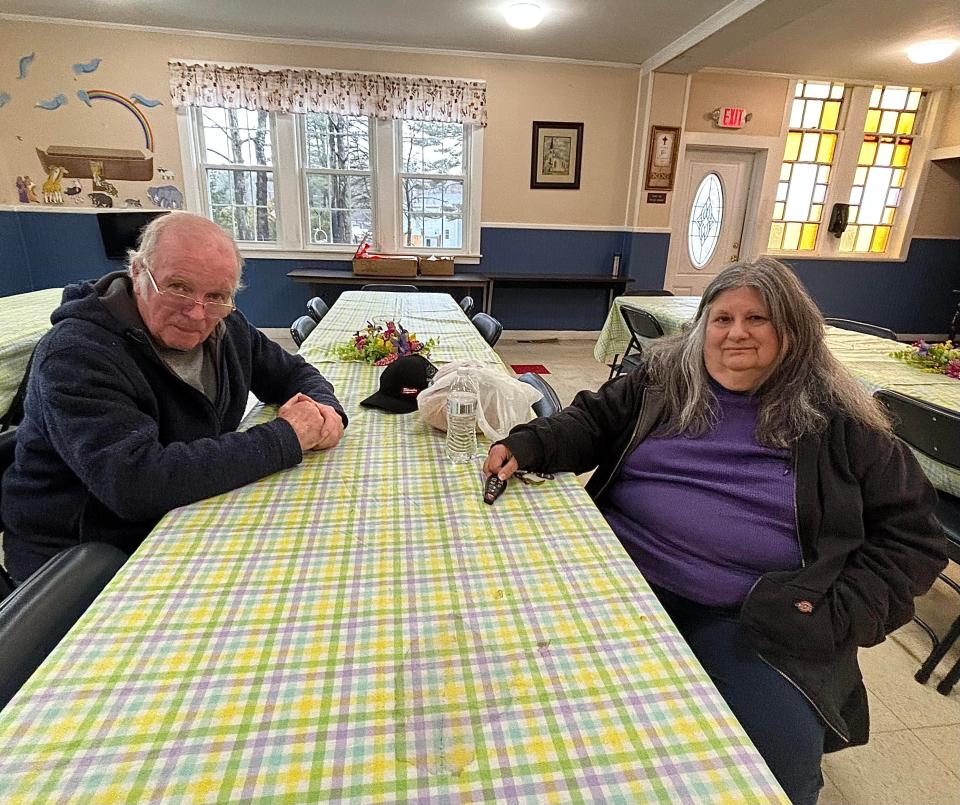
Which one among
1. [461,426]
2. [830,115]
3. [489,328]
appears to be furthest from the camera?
[830,115]

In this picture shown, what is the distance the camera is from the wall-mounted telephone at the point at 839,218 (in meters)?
5.89

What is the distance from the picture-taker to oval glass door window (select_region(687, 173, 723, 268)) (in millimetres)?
5848

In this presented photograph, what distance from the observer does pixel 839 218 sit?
5.91m

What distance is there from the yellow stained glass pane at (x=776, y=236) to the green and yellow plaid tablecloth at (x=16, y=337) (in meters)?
6.59

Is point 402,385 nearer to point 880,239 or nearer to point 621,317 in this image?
point 621,317

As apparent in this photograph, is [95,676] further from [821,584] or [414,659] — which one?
[821,584]

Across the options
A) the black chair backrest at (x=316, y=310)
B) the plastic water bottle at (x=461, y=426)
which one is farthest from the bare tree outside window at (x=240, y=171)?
the plastic water bottle at (x=461, y=426)

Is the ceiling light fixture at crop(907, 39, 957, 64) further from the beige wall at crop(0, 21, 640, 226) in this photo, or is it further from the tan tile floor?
the tan tile floor

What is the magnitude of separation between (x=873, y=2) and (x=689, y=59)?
140cm

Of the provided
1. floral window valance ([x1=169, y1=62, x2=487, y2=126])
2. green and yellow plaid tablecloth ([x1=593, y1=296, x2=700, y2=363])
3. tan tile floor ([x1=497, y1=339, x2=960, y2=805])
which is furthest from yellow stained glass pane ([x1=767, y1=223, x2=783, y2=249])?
tan tile floor ([x1=497, y1=339, x2=960, y2=805])

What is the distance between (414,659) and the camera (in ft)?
2.13

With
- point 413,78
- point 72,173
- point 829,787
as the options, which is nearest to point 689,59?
point 413,78

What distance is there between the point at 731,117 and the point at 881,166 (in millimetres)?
2027

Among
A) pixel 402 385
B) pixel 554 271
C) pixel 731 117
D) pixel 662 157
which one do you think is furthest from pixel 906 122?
pixel 402 385
